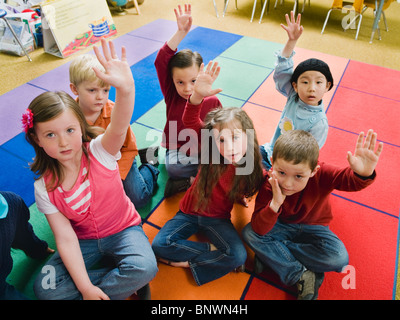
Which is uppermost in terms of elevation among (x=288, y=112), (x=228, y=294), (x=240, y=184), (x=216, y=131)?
(x=216, y=131)

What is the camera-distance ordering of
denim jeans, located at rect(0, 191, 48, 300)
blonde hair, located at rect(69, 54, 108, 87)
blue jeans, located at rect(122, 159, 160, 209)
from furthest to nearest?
blue jeans, located at rect(122, 159, 160, 209), blonde hair, located at rect(69, 54, 108, 87), denim jeans, located at rect(0, 191, 48, 300)

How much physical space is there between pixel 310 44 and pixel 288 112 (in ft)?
9.78

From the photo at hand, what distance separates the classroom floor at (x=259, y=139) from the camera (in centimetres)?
161

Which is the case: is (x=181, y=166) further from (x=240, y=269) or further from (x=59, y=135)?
(x=59, y=135)

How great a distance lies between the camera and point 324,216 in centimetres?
161

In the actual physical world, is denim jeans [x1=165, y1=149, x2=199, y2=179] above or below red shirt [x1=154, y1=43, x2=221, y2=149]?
below

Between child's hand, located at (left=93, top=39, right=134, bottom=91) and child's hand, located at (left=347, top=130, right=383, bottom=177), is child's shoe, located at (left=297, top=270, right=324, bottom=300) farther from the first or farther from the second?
child's hand, located at (left=93, top=39, right=134, bottom=91)

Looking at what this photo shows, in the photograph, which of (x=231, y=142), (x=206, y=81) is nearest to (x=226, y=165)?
(x=231, y=142)

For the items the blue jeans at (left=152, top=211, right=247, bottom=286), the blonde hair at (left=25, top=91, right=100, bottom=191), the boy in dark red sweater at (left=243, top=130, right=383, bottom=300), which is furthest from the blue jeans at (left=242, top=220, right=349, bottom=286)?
the blonde hair at (left=25, top=91, right=100, bottom=191)

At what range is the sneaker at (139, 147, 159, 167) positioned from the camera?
2.26 m

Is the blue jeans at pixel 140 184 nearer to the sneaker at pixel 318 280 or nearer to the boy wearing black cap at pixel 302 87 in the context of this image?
the boy wearing black cap at pixel 302 87
